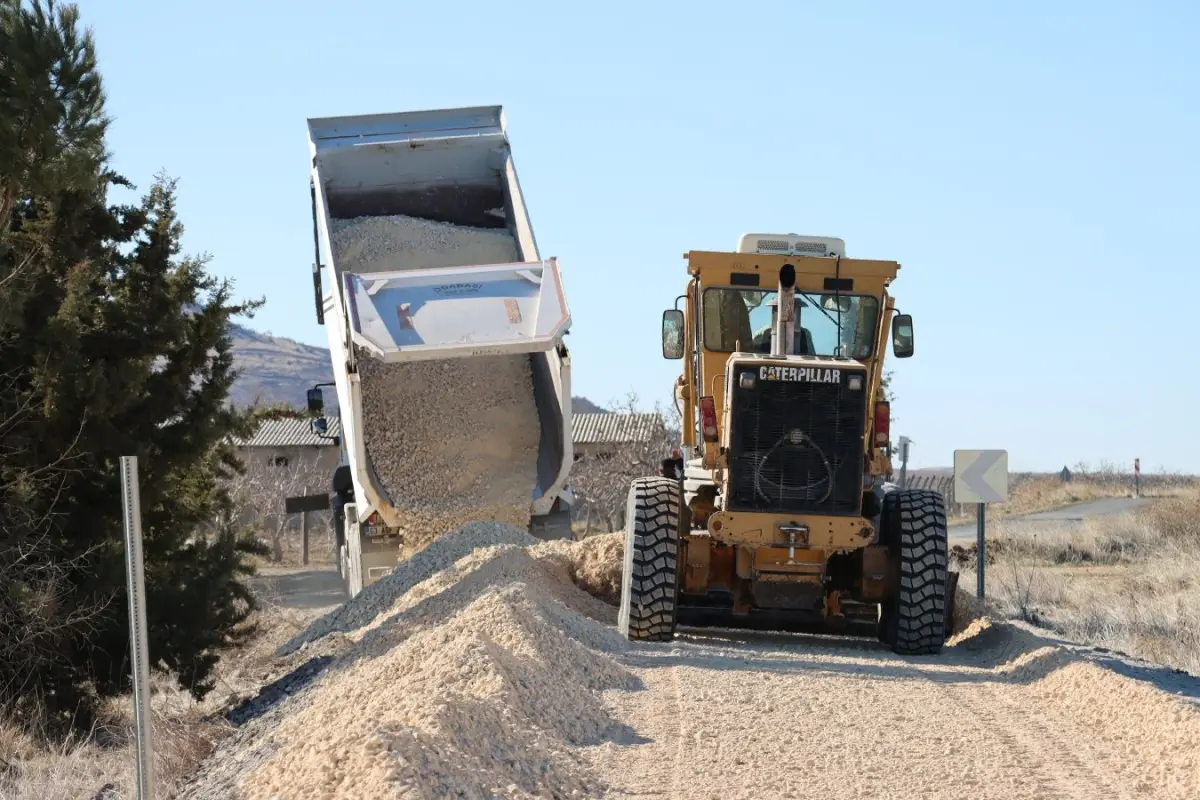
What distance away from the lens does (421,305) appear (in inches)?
604

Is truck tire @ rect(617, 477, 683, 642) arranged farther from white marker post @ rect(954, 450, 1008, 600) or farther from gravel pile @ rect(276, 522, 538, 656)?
white marker post @ rect(954, 450, 1008, 600)

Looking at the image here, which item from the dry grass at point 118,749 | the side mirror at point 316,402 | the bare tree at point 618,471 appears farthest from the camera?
the bare tree at point 618,471

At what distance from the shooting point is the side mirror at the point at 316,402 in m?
18.0

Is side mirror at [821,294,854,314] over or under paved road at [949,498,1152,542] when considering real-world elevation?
over

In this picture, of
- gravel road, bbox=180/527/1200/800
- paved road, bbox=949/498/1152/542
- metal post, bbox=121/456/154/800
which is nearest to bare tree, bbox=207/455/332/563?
paved road, bbox=949/498/1152/542

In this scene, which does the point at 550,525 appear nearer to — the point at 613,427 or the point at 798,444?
the point at 798,444

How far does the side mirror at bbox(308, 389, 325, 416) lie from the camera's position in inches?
710

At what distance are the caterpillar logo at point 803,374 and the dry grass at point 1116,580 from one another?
4.70 meters

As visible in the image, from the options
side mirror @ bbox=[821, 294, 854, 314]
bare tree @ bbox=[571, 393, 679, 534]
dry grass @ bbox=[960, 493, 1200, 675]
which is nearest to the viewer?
side mirror @ bbox=[821, 294, 854, 314]

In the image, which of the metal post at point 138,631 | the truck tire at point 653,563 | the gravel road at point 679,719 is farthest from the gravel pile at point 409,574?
the metal post at point 138,631

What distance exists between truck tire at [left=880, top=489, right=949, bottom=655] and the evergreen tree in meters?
6.33

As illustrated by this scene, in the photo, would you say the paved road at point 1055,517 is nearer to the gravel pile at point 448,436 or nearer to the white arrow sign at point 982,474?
the white arrow sign at point 982,474

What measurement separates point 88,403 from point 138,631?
26.1 ft

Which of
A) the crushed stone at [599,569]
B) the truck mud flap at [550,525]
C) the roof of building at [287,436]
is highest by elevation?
the roof of building at [287,436]
